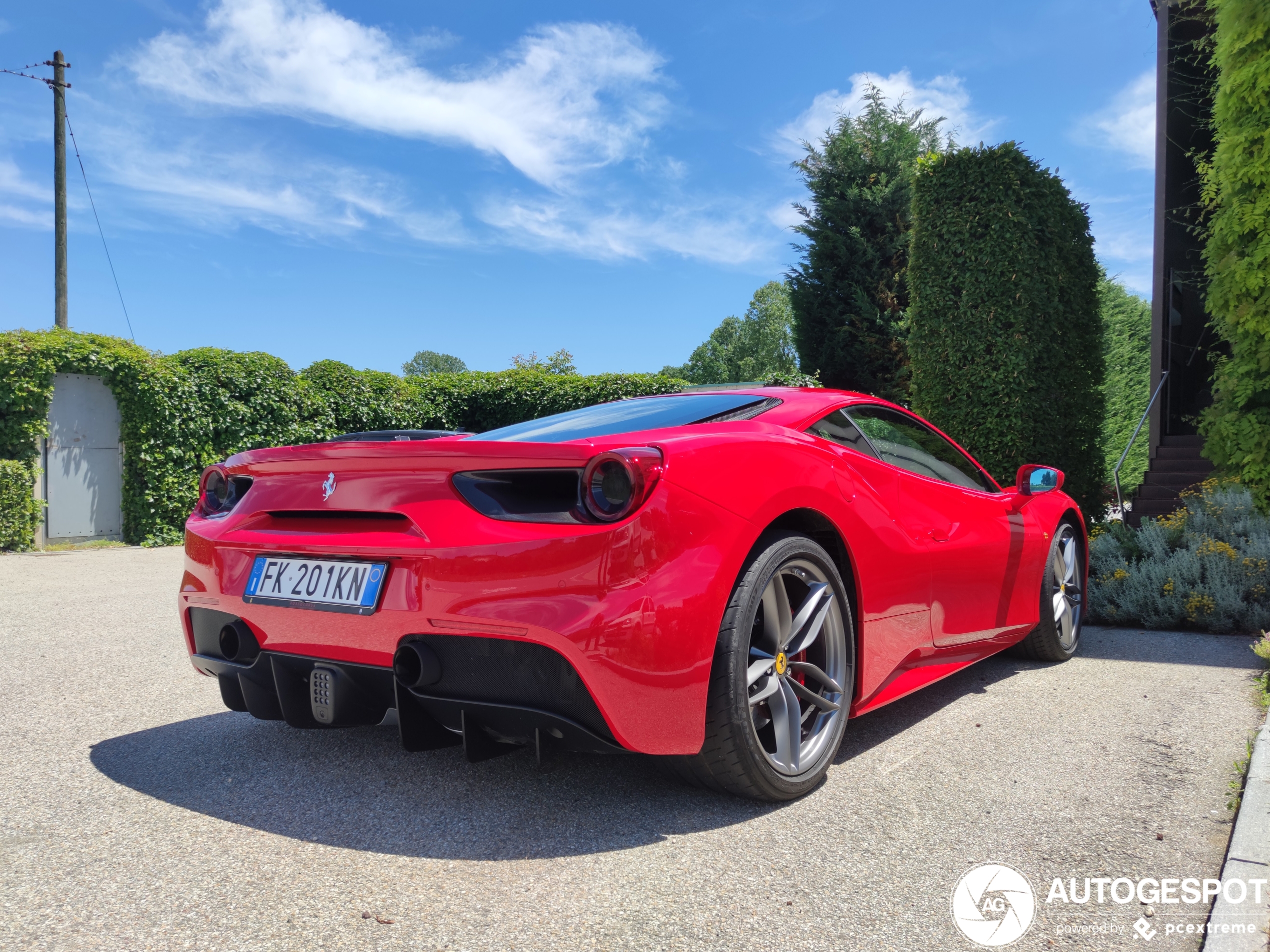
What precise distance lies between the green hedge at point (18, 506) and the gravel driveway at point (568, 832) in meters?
8.49

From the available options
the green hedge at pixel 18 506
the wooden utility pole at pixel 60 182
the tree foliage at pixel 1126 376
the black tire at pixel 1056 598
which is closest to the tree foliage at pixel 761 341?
the tree foliage at pixel 1126 376

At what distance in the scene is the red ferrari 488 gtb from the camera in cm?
209

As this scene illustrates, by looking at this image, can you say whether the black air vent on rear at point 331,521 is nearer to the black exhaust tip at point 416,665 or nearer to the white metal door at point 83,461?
the black exhaust tip at point 416,665

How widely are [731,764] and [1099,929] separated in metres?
0.87

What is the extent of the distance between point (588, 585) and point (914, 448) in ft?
6.23

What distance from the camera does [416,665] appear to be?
221cm

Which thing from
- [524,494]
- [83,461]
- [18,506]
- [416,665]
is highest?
[524,494]

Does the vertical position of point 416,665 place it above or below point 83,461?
below

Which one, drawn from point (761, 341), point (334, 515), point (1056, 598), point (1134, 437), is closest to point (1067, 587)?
point (1056, 598)

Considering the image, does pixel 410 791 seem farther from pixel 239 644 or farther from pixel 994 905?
pixel 994 905

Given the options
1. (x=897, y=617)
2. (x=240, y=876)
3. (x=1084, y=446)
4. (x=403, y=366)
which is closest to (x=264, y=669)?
(x=240, y=876)

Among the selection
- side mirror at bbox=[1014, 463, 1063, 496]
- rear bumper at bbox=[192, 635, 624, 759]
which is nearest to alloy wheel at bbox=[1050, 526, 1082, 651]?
side mirror at bbox=[1014, 463, 1063, 496]

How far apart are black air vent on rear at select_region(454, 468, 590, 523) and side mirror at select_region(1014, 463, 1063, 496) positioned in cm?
258

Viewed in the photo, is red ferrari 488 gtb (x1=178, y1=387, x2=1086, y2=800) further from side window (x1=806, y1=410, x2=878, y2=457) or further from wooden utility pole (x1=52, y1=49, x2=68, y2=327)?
wooden utility pole (x1=52, y1=49, x2=68, y2=327)
